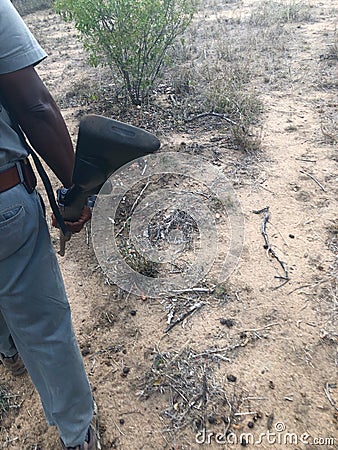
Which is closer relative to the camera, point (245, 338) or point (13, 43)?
point (13, 43)

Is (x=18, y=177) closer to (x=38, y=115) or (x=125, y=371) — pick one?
(x=38, y=115)

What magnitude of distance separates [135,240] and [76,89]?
10.0 ft

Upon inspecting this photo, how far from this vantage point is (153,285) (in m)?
2.48

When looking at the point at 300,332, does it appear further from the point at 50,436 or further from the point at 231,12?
the point at 231,12

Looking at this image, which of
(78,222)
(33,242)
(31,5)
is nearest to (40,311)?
(33,242)

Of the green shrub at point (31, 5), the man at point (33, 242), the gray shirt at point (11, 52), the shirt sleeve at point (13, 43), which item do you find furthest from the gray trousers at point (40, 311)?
the green shrub at point (31, 5)

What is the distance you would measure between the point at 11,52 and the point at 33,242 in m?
0.58

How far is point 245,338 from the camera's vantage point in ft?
7.03

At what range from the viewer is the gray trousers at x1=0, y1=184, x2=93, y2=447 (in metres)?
1.30

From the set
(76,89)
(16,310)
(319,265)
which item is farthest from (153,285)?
(76,89)

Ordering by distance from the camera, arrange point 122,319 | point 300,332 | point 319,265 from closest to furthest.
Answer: point 300,332 < point 122,319 < point 319,265

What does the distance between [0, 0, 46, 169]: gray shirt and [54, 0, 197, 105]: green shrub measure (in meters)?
3.14

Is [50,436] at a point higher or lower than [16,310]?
lower

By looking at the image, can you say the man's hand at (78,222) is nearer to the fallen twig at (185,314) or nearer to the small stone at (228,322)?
the fallen twig at (185,314)
